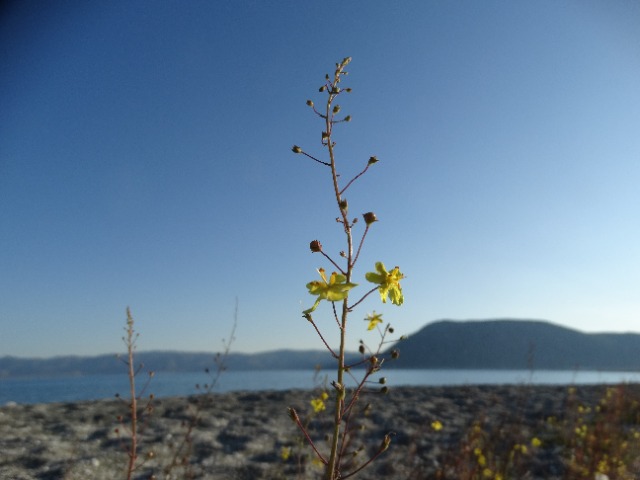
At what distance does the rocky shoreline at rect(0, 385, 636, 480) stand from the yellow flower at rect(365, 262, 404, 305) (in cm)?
165

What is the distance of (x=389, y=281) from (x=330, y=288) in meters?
0.36

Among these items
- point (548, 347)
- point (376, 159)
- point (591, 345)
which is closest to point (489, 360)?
point (548, 347)

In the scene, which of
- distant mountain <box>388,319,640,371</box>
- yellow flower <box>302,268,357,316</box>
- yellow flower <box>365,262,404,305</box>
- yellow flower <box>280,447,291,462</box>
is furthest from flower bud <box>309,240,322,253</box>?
distant mountain <box>388,319,640,371</box>

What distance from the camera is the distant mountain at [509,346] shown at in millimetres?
116312

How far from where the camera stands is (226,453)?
4605mm

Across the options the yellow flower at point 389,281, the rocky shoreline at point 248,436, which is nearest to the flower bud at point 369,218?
the yellow flower at point 389,281

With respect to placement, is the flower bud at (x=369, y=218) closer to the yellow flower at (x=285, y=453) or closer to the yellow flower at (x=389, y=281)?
the yellow flower at (x=389, y=281)

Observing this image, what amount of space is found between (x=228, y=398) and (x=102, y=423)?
2.39m

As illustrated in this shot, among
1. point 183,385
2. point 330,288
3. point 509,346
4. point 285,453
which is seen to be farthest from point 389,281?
point 509,346

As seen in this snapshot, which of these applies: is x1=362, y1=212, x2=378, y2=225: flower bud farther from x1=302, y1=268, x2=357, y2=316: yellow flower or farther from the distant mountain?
the distant mountain

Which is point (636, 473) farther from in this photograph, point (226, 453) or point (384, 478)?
point (226, 453)

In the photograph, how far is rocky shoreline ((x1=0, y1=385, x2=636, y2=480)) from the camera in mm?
4027

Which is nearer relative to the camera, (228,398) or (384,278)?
(384,278)

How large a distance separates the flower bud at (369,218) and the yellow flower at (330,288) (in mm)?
193
